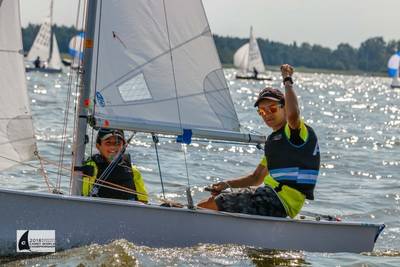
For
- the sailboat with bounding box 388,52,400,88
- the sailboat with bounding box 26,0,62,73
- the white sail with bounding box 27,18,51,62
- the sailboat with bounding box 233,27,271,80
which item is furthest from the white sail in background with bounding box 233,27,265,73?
the white sail with bounding box 27,18,51,62

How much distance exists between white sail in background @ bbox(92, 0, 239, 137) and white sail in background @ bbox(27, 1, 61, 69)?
46.8 meters

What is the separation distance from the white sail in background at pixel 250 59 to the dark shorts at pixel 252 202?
58.7 metres

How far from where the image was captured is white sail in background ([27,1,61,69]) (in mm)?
53888

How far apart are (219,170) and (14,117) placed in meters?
7.13

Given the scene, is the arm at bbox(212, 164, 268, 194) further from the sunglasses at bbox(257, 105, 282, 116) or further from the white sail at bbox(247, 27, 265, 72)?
the white sail at bbox(247, 27, 265, 72)

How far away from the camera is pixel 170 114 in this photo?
661 cm

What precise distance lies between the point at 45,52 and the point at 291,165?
52521 millimetres

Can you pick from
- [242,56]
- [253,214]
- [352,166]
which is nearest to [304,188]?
[253,214]

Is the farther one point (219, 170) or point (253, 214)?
point (219, 170)

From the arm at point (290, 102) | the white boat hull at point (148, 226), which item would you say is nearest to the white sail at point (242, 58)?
the white boat hull at point (148, 226)

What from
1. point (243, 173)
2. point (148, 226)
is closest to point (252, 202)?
point (148, 226)

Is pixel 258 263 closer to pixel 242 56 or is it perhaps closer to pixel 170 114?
pixel 170 114

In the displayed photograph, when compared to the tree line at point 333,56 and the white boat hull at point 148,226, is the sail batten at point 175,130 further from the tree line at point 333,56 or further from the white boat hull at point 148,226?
the tree line at point 333,56

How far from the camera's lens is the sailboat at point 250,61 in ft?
216
